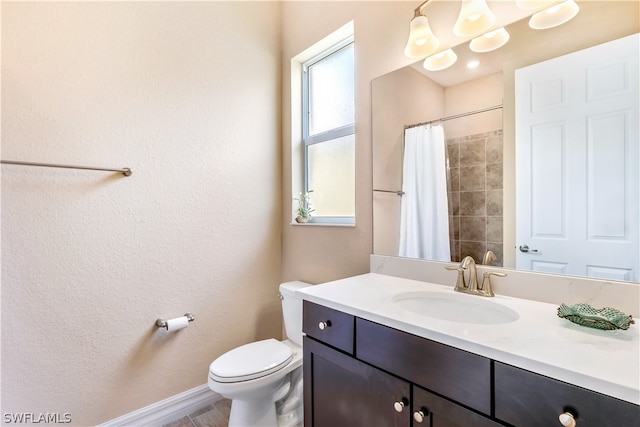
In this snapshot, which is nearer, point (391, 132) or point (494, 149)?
point (494, 149)

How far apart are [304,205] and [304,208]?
2 cm

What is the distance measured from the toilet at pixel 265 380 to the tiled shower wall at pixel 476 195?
1.00 metres

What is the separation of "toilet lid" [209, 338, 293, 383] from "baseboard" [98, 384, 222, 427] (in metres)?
0.50

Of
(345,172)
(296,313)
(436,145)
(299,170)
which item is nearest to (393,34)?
(436,145)

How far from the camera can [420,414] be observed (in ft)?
2.71

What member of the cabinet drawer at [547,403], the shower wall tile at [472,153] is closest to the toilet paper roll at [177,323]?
the cabinet drawer at [547,403]

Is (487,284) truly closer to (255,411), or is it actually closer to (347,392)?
(347,392)

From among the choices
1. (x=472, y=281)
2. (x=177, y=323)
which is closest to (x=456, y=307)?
(x=472, y=281)

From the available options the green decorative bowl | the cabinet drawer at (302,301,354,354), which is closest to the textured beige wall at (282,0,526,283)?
the cabinet drawer at (302,301,354,354)

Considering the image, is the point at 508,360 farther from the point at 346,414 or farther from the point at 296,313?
the point at 296,313

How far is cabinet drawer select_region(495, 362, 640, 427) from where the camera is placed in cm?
56

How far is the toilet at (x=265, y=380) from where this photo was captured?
4.55 ft

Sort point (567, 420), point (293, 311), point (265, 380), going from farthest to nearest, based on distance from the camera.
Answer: point (293, 311), point (265, 380), point (567, 420)

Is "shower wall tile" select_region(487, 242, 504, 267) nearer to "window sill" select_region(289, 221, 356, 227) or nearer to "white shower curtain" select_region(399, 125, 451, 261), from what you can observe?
"white shower curtain" select_region(399, 125, 451, 261)
